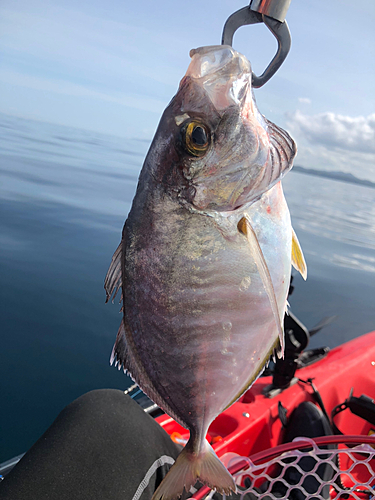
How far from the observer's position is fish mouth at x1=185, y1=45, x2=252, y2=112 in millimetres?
966

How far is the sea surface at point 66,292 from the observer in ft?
12.2

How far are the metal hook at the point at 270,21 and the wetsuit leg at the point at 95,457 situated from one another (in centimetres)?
175

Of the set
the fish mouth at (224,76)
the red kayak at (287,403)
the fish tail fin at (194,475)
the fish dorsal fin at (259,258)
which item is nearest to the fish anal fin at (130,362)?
the fish tail fin at (194,475)

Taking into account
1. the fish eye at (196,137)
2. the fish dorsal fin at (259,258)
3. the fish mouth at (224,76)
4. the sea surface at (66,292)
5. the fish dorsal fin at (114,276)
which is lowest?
the sea surface at (66,292)

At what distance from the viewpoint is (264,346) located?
1071 millimetres

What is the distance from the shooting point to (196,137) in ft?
3.24

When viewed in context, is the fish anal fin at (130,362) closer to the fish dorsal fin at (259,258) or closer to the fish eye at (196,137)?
the fish dorsal fin at (259,258)

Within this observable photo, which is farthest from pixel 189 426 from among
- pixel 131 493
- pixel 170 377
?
pixel 131 493

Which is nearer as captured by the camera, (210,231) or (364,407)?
(210,231)

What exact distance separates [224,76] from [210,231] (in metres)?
0.43

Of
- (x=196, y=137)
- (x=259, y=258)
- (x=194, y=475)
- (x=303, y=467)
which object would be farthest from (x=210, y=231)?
(x=303, y=467)

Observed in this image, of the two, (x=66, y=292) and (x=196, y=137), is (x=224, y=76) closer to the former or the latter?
(x=196, y=137)

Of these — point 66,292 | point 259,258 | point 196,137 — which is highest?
point 196,137

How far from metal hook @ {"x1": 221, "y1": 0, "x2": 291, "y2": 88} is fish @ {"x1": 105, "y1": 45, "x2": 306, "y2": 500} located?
→ 6 centimetres
